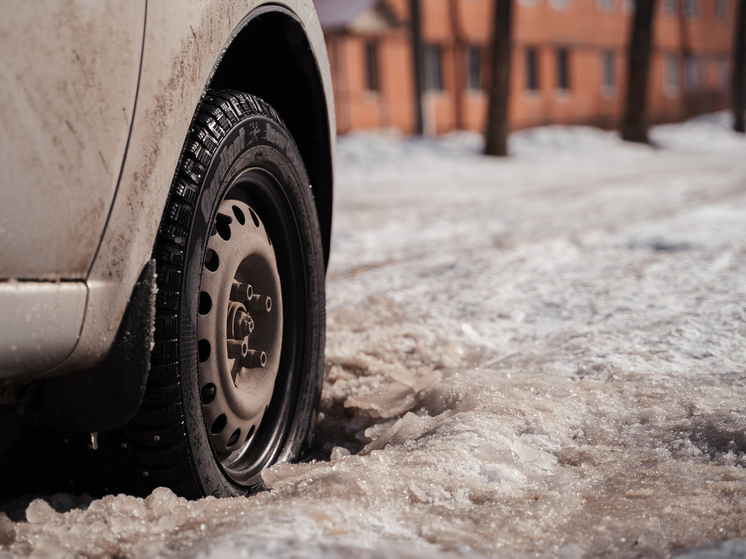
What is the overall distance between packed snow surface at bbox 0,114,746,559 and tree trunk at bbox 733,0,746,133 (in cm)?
2308

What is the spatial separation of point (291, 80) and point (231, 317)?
0.85m

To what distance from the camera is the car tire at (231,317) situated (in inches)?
56.6

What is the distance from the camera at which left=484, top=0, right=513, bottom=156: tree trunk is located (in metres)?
15.7

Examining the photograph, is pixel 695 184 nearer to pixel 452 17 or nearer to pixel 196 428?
pixel 196 428

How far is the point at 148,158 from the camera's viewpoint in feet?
4.46

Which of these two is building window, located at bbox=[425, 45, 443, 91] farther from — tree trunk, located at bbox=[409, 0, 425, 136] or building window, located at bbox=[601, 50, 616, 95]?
building window, located at bbox=[601, 50, 616, 95]

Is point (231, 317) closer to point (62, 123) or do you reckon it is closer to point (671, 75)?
point (62, 123)

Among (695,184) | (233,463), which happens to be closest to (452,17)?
(695,184)

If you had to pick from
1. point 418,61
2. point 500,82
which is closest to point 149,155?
point 500,82

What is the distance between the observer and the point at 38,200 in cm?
116

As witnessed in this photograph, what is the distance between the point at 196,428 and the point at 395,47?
23464 millimetres

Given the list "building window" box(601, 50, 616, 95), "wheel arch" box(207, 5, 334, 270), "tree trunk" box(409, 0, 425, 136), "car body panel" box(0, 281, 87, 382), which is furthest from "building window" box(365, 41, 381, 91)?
"car body panel" box(0, 281, 87, 382)

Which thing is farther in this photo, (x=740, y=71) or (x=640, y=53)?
(x=740, y=71)

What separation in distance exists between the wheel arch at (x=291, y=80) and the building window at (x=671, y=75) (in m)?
36.1
